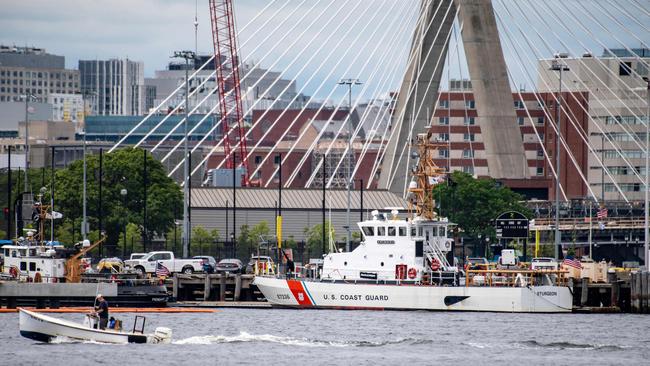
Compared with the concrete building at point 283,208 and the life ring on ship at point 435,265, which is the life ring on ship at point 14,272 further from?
the concrete building at point 283,208

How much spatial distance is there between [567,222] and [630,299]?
61.3 metres

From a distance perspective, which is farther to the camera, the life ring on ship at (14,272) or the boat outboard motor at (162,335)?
the life ring on ship at (14,272)

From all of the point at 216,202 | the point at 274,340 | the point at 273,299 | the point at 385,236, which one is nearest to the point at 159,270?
the point at 273,299

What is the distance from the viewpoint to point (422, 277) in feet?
291

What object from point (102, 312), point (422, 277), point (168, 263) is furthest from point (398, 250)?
point (168, 263)

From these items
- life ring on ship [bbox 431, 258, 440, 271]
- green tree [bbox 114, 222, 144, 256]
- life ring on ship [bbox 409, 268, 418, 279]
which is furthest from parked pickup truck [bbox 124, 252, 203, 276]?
green tree [bbox 114, 222, 144, 256]

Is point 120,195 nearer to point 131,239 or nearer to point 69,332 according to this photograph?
point 131,239

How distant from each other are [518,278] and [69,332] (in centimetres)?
2726

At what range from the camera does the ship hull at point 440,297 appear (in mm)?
88125

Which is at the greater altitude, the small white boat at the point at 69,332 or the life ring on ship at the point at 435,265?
the life ring on ship at the point at 435,265

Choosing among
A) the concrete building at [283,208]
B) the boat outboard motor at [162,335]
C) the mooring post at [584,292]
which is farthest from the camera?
the concrete building at [283,208]

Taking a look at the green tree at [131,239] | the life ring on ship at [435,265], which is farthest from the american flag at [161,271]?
the green tree at [131,239]

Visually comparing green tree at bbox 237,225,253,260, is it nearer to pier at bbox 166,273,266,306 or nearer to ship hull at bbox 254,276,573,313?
pier at bbox 166,273,266,306

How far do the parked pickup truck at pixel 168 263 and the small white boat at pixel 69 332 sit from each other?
33708 mm
